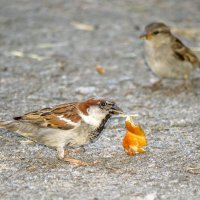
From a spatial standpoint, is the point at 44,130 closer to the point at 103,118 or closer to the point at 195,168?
the point at 103,118

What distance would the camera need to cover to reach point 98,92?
7.25 meters

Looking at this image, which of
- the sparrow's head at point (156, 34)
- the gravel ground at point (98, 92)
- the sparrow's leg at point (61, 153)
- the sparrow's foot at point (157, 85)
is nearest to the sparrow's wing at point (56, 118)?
the sparrow's leg at point (61, 153)

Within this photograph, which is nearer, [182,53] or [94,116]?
[94,116]

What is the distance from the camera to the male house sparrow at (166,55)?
24.2 feet

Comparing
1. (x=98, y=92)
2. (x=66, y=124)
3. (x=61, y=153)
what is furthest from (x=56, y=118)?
(x=98, y=92)

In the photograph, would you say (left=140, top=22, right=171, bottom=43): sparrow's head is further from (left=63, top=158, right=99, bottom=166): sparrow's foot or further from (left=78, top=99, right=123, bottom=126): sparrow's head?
(left=63, top=158, right=99, bottom=166): sparrow's foot

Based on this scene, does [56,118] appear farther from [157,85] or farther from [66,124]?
[157,85]

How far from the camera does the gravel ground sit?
4.51m

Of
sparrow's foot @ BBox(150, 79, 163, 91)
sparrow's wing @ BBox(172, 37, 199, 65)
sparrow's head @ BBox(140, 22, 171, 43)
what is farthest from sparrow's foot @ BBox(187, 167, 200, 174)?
sparrow's head @ BBox(140, 22, 171, 43)

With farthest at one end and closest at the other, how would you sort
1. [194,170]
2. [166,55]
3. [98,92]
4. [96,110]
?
[166,55], [98,92], [96,110], [194,170]

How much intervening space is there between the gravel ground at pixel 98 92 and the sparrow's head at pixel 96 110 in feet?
1.12

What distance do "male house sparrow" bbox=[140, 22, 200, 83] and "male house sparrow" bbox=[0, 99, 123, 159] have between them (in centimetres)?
243

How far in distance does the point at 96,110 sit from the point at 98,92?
7.25ft

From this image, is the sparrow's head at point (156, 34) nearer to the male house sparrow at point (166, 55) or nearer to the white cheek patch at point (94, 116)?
the male house sparrow at point (166, 55)
